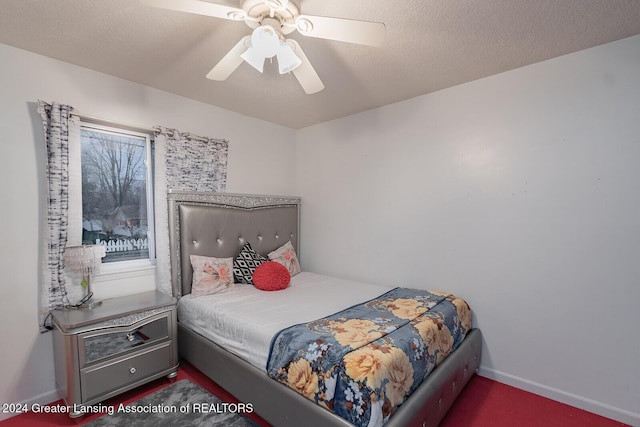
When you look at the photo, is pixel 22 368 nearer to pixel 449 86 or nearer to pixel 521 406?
pixel 521 406

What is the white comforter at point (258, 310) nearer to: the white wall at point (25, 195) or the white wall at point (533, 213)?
the white wall at point (533, 213)

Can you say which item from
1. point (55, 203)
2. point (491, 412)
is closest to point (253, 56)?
point (55, 203)

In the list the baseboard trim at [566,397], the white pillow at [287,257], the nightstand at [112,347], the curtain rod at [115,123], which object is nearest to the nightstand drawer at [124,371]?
the nightstand at [112,347]

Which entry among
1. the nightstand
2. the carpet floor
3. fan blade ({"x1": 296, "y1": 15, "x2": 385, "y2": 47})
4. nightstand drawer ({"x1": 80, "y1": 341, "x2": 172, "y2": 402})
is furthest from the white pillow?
fan blade ({"x1": 296, "y1": 15, "x2": 385, "y2": 47})

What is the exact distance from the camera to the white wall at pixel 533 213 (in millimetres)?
1868

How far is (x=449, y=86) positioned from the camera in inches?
98.8

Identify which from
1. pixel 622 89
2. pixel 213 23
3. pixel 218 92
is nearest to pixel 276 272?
pixel 218 92

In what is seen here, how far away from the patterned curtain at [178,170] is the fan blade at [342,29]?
180cm

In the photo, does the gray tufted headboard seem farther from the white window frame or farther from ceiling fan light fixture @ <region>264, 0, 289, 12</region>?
ceiling fan light fixture @ <region>264, 0, 289, 12</region>

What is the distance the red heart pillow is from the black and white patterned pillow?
0.10m

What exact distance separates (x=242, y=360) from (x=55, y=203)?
1688 mm

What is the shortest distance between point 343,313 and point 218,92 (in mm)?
2199

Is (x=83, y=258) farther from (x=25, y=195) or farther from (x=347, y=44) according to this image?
(x=347, y=44)

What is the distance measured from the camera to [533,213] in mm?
2158
